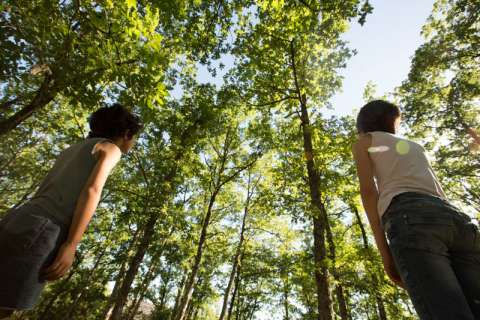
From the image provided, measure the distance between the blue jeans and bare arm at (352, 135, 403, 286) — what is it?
20cm

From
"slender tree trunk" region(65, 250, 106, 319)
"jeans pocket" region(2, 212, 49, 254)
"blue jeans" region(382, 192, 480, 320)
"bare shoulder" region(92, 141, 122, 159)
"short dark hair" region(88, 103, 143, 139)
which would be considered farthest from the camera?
"slender tree trunk" region(65, 250, 106, 319)

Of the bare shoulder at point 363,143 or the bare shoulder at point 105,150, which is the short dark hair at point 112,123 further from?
the bare shoulder at point 363,143

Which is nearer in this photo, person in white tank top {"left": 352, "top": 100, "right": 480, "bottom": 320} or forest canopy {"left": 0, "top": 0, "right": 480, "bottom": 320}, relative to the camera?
person in white tank top {"left": 352, "top": 100, "right": 480, "bottom": 320}

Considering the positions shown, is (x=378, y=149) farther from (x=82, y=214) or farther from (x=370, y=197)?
(x=82, y=214)

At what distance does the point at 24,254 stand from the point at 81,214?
13.7 inches

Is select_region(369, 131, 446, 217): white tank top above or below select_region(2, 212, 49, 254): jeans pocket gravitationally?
above

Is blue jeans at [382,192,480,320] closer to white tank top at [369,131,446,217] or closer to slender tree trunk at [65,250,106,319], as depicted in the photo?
white tank top at [369,131,446,217]

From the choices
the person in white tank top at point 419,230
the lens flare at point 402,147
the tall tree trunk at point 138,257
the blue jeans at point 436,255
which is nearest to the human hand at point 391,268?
the person in white tank top at point 419,230

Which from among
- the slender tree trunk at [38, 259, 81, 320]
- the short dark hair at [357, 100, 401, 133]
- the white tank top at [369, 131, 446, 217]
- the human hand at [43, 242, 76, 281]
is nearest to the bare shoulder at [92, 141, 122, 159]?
the human hand at [43, 242, 76, 281]

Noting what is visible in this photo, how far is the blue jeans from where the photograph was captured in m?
1.28

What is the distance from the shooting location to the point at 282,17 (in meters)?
8.24

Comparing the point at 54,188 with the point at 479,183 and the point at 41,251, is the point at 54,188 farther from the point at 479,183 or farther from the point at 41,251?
the point at 479,183

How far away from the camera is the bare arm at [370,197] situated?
1.80 m

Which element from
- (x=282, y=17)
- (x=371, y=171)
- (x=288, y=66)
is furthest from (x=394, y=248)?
(x=288, y=66)
